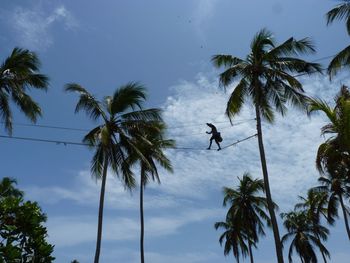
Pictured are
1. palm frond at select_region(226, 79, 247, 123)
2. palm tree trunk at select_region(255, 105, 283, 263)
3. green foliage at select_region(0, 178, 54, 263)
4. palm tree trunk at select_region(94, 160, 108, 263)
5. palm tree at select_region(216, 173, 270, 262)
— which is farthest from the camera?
palm tree at select_region(216, 173, 270, 262)

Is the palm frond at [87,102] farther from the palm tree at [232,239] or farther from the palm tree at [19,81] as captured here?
the palm tree at [232,239]

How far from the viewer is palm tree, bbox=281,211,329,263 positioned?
144ft

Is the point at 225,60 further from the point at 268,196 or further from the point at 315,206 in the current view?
the point at 315,206

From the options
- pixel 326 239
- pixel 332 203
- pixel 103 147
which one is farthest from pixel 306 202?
pixel 103 147

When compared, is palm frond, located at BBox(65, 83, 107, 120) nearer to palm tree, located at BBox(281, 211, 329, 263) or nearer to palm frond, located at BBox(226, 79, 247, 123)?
palm frond, located at BBox(226, 79, 247, 123)

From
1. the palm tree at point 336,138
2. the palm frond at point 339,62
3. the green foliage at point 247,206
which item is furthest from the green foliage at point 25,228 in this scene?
the green foliage at point 247,206

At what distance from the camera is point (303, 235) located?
44438 millimetres

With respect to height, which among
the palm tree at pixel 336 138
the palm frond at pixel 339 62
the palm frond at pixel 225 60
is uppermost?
the palm frond at pixel 225 60

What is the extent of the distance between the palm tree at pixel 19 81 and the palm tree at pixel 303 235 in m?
31.2

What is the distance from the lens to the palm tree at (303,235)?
144 ft

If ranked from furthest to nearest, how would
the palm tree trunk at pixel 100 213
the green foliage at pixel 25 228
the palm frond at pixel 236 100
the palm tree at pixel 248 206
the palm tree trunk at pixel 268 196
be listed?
the palm tree at pixel 248 206 < the palm frond at pixel 236 100 < the palm tree trunk at pixel 100 213 < the palm tree trunk at pixel 268 196 < the green foliage at pixel 25 228

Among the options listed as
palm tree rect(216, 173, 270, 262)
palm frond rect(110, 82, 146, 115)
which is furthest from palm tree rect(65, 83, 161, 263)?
palm tree rect(216, 173, 270, 262)

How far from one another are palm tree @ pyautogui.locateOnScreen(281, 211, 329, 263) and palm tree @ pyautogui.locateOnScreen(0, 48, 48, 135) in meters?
31.2

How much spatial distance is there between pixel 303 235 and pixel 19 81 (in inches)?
1299
